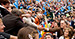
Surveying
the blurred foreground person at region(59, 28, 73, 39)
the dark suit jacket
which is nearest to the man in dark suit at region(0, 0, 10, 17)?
the dark suit jacket

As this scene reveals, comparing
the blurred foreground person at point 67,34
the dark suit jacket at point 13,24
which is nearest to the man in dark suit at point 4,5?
the dark suit jacket at point 13,24

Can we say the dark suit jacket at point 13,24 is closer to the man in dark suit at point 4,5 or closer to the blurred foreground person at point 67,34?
the man in dark suit at point 4,5

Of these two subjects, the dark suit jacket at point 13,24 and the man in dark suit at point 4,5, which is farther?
the man in dark suit at point 4,5

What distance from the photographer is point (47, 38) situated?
429 cm

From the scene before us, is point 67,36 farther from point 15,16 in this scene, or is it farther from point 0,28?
point 0,28

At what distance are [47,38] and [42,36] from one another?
30cm

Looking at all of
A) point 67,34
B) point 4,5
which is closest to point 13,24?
point 4,5

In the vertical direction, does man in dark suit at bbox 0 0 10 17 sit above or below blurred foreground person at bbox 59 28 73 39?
above

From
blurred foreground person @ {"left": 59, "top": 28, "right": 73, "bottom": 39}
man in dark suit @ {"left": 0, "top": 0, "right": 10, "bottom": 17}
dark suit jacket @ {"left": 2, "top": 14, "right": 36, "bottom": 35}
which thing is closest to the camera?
dark suit jacket @ {"left": 2, "top": 14, "right": 36, "bottom": 35}

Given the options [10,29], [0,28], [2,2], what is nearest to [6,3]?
[2,2]

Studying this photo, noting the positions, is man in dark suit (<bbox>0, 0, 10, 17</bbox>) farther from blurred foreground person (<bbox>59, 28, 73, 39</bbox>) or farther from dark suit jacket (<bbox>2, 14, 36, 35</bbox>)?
blurred foreground person (<bbox>59, 28, 73, 39</bbox>)

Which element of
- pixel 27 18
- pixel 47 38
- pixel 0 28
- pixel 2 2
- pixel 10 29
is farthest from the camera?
pixel 47 38

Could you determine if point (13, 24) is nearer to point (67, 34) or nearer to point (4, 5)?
point (4, 5)

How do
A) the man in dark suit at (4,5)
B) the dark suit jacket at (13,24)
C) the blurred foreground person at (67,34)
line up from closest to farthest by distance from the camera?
the dark suit jacket at (13,24) < the man in dark suit at (4,5) < the blurred foreground person at (67,34)
